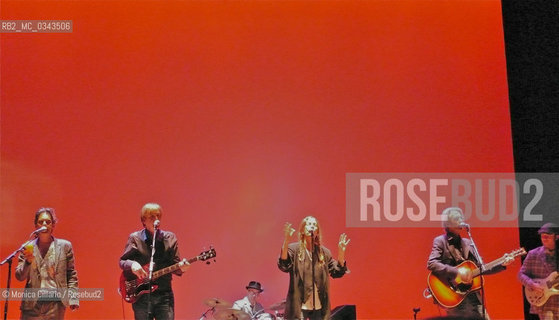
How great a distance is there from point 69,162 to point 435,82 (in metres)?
4.70

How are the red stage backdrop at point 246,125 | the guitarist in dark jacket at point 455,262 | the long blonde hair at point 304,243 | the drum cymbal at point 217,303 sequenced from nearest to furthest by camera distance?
1. the long blonde hair at point 304,243
2. the guitarist in dark jacket at point 455,262
3. the drum cymbal at point 217,303
4. the red stage backdrop at point 246,125

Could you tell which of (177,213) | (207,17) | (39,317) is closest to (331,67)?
(207,17)

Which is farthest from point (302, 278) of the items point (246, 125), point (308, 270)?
point (246, 125)

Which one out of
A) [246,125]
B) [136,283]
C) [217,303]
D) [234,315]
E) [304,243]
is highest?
[246,125]

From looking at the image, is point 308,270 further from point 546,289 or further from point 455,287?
point 546,289

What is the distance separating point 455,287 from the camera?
641cm

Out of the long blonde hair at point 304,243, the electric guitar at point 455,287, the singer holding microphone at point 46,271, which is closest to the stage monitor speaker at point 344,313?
the long blonde hair at point 304,243

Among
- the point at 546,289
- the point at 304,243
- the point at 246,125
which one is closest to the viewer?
the point at 304,243

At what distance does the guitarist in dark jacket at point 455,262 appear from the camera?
6340 mm

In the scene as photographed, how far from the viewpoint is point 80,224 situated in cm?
779

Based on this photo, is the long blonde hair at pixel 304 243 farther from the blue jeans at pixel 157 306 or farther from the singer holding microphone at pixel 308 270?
the blue jeans at pixel 157 306

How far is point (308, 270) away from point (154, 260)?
1.50 meters

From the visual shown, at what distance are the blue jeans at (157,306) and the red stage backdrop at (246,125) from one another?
179cm

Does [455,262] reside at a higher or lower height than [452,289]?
higher
